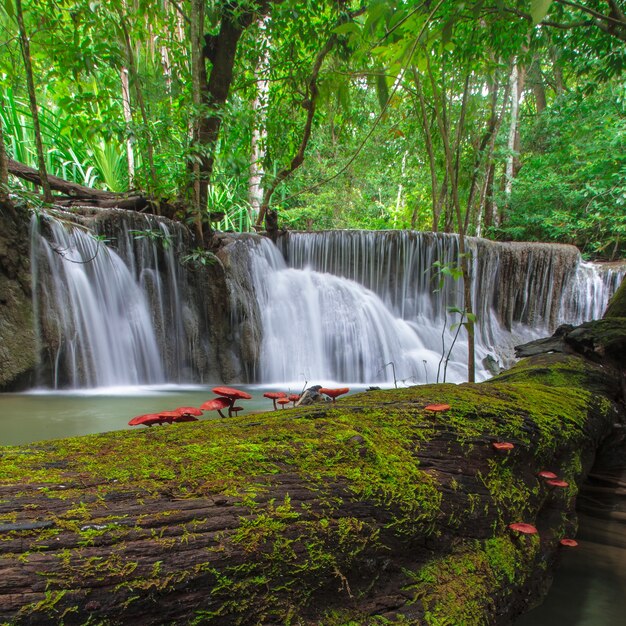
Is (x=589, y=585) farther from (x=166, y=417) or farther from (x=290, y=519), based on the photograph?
(x=166, y=417)

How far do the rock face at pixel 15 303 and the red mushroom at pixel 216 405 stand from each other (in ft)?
14.9

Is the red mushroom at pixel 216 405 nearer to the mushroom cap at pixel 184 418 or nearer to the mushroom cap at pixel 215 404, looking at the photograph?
the mushroom cap at pixel 215 404

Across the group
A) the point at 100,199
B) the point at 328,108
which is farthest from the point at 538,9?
the point at 328,108

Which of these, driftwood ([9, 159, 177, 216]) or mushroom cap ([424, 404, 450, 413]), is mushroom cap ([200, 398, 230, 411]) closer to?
mushroom cap ([424, 404, 450, 413])

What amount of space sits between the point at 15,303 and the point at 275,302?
4352mm

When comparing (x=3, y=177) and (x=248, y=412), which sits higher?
(x=3, y=177)

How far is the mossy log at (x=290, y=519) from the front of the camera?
0.80 m

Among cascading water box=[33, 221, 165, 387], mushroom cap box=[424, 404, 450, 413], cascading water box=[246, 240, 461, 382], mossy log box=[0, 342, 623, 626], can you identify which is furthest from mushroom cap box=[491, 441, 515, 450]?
cascading water box=[246, 240, 461, 382]

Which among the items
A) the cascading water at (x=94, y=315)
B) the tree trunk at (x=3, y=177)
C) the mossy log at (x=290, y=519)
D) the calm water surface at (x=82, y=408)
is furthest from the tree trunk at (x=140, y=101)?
the mossy log at (x=290, y=519)

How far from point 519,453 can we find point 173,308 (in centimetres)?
653

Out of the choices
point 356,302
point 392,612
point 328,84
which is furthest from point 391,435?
point 356,302

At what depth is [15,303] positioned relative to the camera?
5.34 m

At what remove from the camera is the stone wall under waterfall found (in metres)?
5.92

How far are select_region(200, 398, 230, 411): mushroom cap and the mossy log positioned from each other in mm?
498
